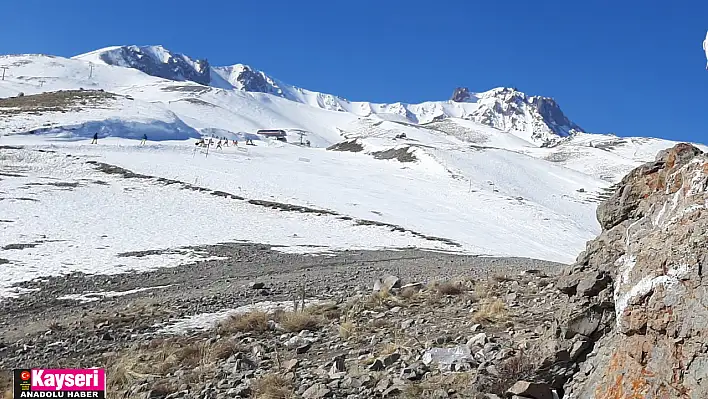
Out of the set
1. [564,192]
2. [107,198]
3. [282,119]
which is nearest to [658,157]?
[107,198]

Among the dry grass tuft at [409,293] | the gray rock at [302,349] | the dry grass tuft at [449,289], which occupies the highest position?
the dry grass tuft at [449,289]

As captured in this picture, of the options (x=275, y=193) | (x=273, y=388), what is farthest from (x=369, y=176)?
(x=273, y=388)

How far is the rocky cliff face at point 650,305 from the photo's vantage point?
413 centimetres

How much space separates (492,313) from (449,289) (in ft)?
8.64

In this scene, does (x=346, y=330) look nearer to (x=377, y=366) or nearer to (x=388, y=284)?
(x=377, y=366)

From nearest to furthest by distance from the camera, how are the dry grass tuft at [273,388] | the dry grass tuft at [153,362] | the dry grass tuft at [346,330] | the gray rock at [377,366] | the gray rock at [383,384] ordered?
the gray rock at [383,384] → the dry grass tuft at [273,388] → the gray rock at [377,366] → the dry grass tuft at [153,362] → the dry grass tuft at [346,330]

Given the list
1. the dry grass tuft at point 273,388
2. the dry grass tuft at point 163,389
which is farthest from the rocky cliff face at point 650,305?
the dry grass tuft at point 163,389

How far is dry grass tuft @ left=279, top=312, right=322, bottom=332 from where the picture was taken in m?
9.95

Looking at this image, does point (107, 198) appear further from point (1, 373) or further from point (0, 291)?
point (1, 373)

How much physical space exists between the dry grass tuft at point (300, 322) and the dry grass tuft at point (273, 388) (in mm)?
2501

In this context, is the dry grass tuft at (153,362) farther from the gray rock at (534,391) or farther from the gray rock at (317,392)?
the gray rock at (534,391)

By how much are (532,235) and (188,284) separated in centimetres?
2735

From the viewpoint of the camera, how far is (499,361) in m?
6.55

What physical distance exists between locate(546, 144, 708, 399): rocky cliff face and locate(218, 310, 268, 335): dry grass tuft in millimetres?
5687
